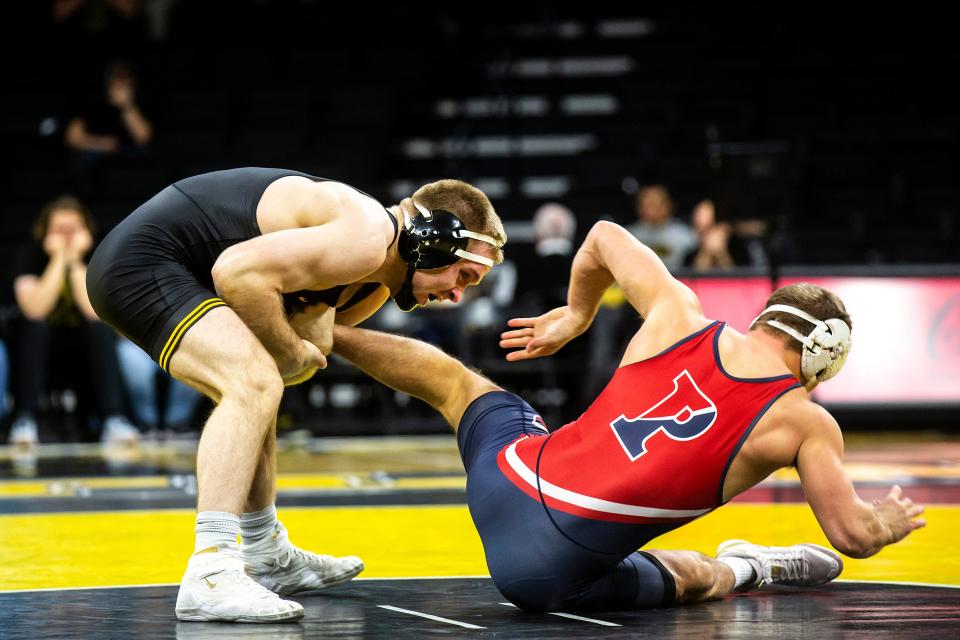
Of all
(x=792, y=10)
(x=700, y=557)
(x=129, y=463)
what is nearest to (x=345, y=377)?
(x=129, y=463)

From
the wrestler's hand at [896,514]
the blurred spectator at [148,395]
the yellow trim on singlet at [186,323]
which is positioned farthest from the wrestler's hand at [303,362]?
the blurred spectator at [148,395]

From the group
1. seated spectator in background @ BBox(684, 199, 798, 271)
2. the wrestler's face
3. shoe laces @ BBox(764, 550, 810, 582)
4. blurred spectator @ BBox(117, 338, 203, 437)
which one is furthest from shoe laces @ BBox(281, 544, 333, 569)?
blurred spectator @ BBox(117, 338, 203, 437)

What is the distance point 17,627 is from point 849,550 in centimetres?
184

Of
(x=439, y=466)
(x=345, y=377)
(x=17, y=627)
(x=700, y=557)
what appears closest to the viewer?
(x=17, y=627)

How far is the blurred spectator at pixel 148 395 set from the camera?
9.45 metres

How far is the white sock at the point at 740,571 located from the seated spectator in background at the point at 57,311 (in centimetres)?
599

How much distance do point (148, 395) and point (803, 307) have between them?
689cm

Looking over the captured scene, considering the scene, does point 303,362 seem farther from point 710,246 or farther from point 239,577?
point 710,246

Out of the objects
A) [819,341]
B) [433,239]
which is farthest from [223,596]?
[819,341]

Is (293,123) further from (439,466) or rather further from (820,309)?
(820,309)

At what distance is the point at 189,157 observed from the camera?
39.9 ft

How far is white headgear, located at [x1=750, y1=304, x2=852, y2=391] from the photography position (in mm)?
3295

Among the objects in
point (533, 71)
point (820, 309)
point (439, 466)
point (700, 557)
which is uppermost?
point (533, 71)

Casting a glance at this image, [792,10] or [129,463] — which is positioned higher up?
[792,10]
